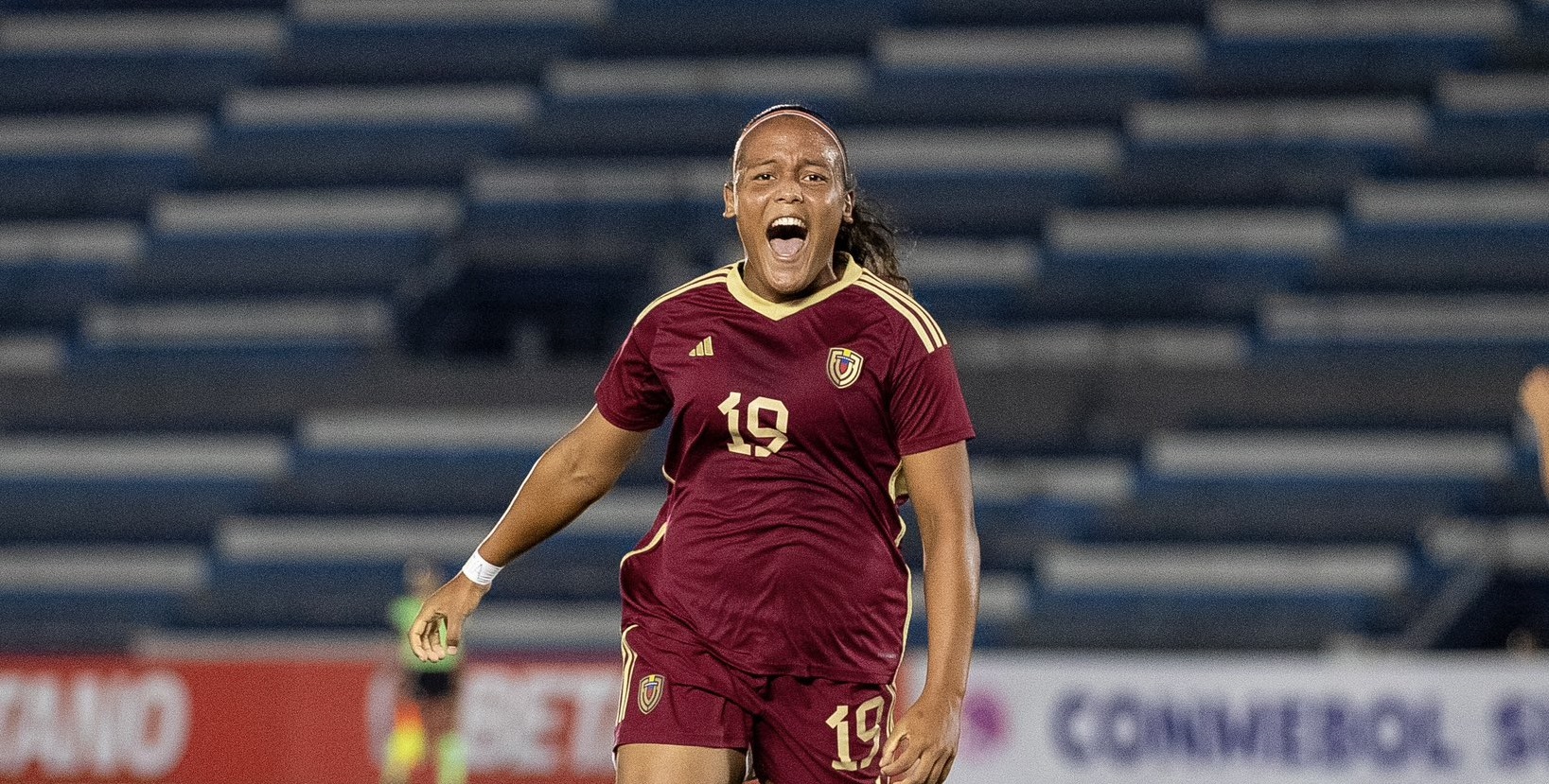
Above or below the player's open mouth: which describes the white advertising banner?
below

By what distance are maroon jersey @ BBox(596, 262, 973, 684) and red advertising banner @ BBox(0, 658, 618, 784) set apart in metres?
9.77

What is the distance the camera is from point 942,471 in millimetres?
4098

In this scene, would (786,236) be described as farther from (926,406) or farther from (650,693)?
(650,693)

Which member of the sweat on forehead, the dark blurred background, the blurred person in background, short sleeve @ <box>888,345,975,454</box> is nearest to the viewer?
short sleeve @ <box>888,345,975,454</box>

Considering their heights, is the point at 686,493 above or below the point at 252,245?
below

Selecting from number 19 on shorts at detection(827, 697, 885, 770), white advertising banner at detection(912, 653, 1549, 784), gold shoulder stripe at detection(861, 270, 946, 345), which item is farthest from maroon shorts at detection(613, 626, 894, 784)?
white advertising banner at detection(912, 653, 1549, 784)

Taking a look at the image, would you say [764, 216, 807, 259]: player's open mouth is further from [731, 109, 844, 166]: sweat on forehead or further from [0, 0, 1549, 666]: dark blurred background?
[0, 0, 1549, 666]: dark blurred background

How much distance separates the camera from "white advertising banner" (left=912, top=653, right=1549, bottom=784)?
40.6 feet

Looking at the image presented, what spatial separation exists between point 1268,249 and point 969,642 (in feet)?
48.0

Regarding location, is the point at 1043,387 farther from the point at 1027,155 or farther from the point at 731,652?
the point at 731,652

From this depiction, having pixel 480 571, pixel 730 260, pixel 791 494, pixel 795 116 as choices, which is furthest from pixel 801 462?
pixel 730 260

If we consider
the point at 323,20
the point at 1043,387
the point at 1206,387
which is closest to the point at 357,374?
the point at 323,20

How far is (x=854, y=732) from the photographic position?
13.8 feet

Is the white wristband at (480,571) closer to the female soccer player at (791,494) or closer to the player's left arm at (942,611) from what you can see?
the female soccer player at (791,494)
